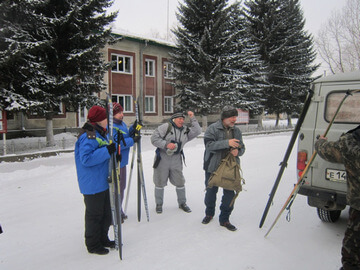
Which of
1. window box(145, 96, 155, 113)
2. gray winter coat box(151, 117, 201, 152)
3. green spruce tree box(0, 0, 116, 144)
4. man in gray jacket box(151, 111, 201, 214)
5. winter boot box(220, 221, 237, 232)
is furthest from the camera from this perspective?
window box(145, 96, 155, 113)

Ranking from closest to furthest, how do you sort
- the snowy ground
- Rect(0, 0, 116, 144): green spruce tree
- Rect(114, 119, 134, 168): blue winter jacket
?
the snowy ground → Rect(114, 119, 134, 168): blue winter jacket → Rect(0, 0, 116, 144): green spruce tree

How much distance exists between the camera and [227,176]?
4.25 metres

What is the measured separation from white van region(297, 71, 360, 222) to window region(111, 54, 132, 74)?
63.4 feet

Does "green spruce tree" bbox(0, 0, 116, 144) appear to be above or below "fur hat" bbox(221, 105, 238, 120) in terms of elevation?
above

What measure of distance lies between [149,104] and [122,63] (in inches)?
168

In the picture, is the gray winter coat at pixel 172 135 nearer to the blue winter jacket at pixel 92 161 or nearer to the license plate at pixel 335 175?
the blue winter jacket at pixel 92 161

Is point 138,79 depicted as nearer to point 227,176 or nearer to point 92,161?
point 227,176

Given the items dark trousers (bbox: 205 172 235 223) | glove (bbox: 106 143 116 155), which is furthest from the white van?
glove (bbox: 106 143 116 155)

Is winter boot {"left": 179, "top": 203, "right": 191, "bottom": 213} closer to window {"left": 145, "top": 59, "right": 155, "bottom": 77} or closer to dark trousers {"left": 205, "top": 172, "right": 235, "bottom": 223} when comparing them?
dark trousers {"left": 205, "top": 172, "right": 235, "bottom": 223}

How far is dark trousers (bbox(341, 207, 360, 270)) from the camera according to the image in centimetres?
272

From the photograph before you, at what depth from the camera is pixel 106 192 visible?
12.1 feet

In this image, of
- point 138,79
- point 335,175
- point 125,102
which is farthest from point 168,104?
point 335,175

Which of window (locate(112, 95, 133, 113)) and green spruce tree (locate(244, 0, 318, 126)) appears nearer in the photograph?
window (locate(112, 95, 133, 113))

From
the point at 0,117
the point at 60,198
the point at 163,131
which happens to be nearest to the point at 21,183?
the point at 60,198
